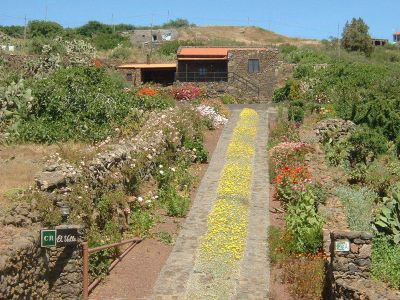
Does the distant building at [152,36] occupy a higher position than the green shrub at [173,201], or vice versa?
the distant building at [152,36]

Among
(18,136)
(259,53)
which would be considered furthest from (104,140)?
(259,53)

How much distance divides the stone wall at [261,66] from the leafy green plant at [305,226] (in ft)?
90.6

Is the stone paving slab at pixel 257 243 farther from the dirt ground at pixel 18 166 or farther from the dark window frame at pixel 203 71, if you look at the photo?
the dark window frame at pixel 203 71

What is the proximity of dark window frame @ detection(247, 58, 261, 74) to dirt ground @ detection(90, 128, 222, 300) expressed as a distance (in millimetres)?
27715

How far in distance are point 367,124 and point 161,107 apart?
381 inches

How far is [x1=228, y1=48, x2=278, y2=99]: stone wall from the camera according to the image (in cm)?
4341

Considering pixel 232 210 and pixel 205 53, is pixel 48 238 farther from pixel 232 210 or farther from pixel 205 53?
pixel 205 53

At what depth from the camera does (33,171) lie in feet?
52.1

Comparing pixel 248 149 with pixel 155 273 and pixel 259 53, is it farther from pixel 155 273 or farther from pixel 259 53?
pixel 259 53

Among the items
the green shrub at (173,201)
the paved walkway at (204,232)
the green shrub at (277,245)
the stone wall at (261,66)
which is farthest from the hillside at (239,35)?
the green shrub at (277,245)

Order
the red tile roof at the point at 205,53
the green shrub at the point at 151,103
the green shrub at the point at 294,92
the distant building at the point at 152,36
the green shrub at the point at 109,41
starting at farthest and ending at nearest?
the distant building at the point at 152,36, the green shrub at the point at 109,41, the red tile roof at the point at 205,53, the green shrub at the point at 294,92, the green shrub at the point at 151,103

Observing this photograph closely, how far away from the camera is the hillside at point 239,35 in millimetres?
81938

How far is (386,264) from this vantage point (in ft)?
40.3

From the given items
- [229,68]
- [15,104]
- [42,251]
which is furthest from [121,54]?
[42,251]
